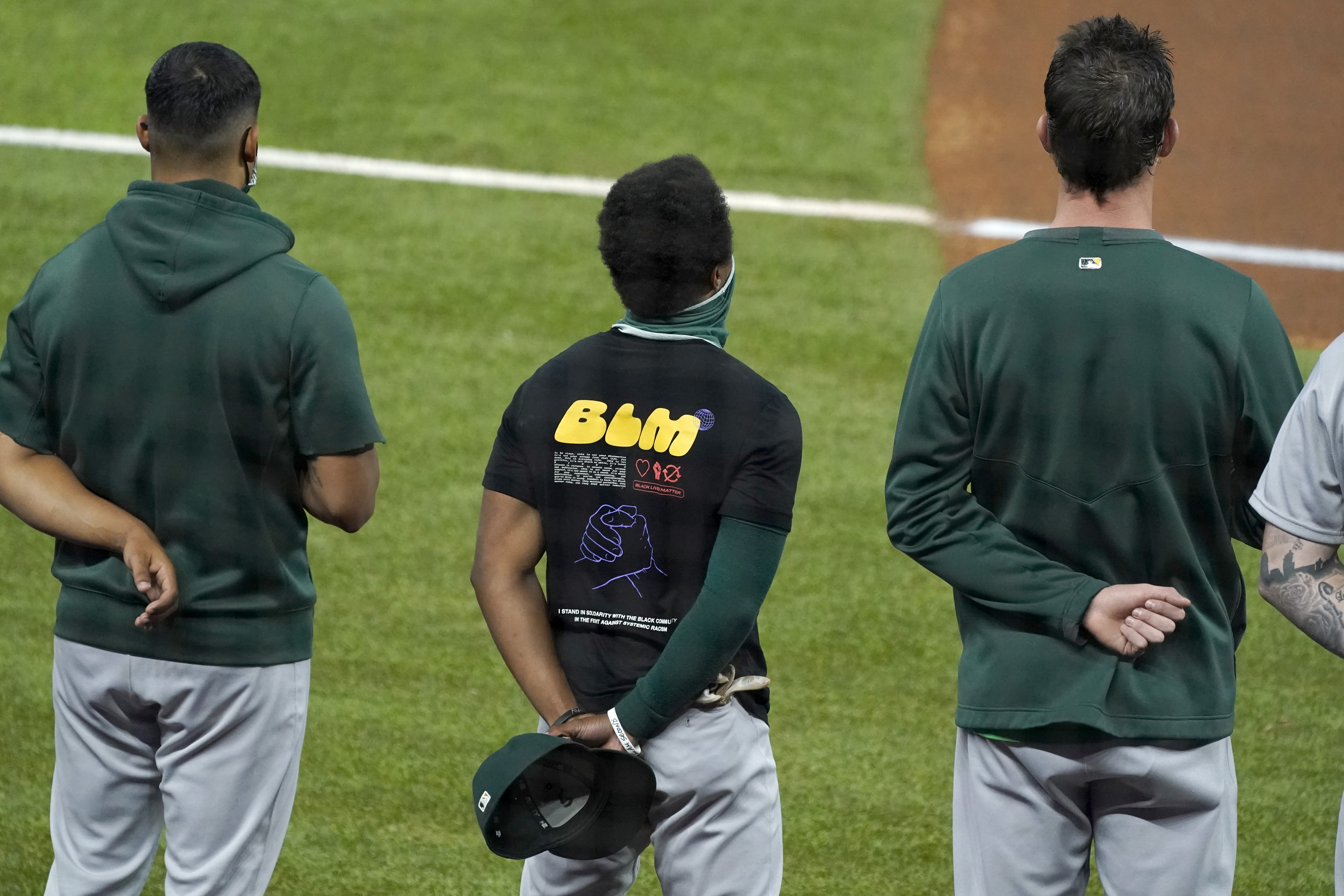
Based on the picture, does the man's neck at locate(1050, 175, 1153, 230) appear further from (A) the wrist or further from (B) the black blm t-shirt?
(A) the wrist

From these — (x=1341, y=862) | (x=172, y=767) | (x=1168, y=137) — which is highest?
(x=1168, y=137)

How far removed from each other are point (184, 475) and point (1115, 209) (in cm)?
143

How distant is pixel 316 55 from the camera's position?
8.82m

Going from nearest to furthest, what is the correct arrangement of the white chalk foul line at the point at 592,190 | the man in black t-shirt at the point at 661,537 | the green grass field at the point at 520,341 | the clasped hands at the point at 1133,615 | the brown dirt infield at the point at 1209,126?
1. the clasped hands at the point at 1133,615
2. the man in black t-shirt at the point at 661,537
3. the green grass field at the point at 520,341
4. the white chalk foul line at the point at 592,190
5. the brown dirt infield at the point at 1209,126

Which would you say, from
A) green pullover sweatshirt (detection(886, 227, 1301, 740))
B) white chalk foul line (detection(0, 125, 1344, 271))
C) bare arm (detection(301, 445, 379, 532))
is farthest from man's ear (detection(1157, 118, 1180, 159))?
white chalk foul line (detection(0, 125, 1344, 271))

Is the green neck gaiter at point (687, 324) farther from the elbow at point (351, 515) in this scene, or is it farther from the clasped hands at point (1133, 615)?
the clasped hands at point (1133, 615)

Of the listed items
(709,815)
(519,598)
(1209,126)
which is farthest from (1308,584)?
(1209,126)

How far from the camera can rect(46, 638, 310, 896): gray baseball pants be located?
2.46 metres

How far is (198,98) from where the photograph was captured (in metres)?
2.41

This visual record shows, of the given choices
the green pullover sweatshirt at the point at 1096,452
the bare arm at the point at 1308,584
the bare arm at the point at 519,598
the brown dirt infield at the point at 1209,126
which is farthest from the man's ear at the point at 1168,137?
the brown dirt infield at the point at 1209,126

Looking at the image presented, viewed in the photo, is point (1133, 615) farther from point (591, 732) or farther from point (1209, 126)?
point (1209, 126)

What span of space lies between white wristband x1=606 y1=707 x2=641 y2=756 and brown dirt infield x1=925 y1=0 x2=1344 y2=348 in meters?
5.60

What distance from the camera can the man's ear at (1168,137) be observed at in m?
2.21

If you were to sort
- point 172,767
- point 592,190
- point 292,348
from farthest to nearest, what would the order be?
point 592,190 < point 172,767 < point 292,348
